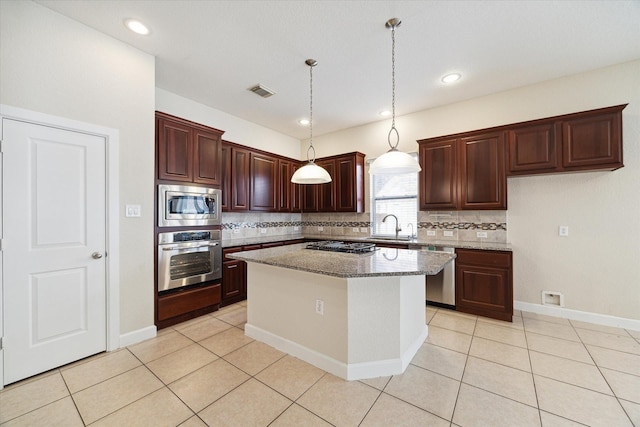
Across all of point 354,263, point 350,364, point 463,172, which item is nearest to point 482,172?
point 463,172

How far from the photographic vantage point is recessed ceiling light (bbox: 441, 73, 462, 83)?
307 centimetres

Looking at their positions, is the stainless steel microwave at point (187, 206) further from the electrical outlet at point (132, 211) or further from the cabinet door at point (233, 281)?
the cabinet door at point (233, 281)

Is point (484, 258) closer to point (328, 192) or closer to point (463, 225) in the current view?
point (463, 225)

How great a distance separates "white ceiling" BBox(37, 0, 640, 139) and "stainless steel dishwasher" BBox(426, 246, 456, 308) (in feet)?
7.44

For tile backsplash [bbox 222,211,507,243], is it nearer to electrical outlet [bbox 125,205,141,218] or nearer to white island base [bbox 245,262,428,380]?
electrical outlet [bbox 125,205,141,218]

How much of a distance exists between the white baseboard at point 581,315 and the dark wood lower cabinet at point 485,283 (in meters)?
0.57

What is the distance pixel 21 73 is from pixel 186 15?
1339 millimetres

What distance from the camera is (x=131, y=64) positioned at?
2545 mm

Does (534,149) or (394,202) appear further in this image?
(394,202)

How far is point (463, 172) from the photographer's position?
3.49m

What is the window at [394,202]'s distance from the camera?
4238mm

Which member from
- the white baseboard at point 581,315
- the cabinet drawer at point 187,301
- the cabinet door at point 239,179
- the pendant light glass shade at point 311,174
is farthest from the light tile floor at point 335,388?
the cabinet door at point 239,179

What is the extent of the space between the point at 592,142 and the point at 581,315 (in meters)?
2.04

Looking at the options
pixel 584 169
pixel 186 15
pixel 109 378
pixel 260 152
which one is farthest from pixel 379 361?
pixel 260 152
